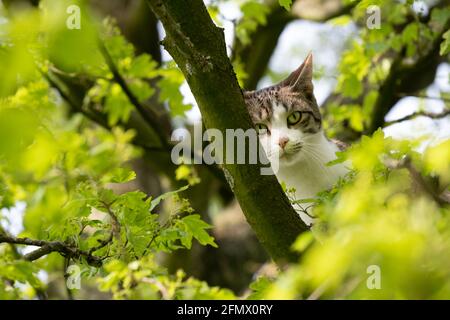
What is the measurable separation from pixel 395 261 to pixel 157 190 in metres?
5.57

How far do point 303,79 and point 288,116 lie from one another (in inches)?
17.2

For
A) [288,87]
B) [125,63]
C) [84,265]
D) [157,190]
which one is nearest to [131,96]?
[125,63]

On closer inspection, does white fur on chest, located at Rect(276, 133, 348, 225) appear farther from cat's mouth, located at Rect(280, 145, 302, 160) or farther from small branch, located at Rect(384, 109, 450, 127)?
small branch, located at Rect(384, 109, 450, 127)

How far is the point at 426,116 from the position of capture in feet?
18.0

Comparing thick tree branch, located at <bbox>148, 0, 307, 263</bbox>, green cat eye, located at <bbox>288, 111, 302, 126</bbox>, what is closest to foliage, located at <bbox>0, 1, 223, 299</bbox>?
thick tree branch, located at <bbox>148, 0, 307, 263</bbox>

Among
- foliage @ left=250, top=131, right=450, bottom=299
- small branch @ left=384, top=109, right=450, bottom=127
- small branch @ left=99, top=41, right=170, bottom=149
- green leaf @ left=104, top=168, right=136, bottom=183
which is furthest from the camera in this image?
small branch @ left=384, top=109, right=450, bottom=127

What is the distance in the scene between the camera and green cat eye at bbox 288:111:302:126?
13.8 feet

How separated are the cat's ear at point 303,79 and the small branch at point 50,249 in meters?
2.26

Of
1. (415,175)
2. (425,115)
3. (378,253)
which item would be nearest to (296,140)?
(415,175)

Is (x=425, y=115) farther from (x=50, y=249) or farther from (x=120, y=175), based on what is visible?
(x=50, y=249)

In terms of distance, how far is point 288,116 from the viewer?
4.18 metres

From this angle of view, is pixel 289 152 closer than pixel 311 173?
Yes

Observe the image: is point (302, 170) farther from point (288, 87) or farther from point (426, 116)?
point (426, 116)
